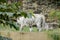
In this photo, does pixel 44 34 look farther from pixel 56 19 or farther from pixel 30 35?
pixel 56 19

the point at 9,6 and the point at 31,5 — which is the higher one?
the point at 9,6

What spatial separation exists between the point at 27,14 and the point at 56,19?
796 centimetres

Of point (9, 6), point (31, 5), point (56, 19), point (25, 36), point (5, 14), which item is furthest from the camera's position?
point (31, 5)

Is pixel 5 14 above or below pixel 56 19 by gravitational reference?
above

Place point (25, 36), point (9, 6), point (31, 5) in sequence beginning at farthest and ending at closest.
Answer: point (31, 5)
point (25, 36)
point (9, 6)

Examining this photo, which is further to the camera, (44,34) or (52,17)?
(52,17)

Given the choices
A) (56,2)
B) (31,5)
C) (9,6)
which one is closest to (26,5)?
(31,5)

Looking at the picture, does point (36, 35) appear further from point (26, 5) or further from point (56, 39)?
point (26, 5)

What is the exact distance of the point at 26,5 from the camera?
10.9 meters

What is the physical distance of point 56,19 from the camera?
370 inches

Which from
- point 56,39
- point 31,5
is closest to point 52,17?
point 31,5

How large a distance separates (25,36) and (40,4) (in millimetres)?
8113

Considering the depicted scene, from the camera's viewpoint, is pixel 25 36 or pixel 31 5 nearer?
pixel 25 36

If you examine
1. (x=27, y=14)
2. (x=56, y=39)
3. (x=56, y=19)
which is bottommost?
(x=56, y=19)
